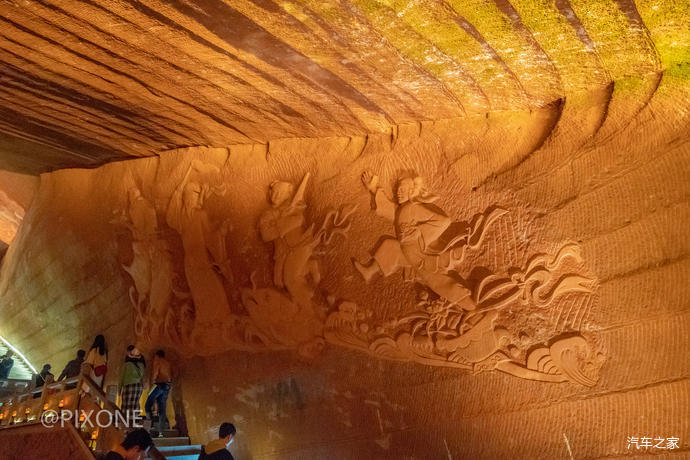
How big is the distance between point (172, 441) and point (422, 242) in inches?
124

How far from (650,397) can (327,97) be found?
A: 2.77 meters

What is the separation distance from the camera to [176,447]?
4977mm

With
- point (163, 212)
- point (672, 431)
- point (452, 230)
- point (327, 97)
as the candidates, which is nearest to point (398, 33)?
point (327, 97)

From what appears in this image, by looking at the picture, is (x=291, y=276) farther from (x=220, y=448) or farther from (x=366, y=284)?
(x=220, y=448)

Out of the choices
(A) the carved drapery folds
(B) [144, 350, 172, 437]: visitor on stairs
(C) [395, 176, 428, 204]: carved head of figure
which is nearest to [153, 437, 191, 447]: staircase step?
(B) [144, 350, 172, 437]: visitor on stairs

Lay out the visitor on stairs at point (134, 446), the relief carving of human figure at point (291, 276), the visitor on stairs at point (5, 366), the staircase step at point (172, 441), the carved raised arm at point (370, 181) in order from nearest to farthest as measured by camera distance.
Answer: the visitor on stairs at point (134, 446) < the carved raised arm at point (370, 181) < the relief carving of human figure at point (291, 276) < the staircase step at point (172, 441) < the visitor on stairs at point (5, 366)

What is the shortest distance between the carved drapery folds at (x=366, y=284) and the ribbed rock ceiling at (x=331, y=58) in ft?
2.28

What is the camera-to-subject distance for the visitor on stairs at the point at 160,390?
5336 millimetres

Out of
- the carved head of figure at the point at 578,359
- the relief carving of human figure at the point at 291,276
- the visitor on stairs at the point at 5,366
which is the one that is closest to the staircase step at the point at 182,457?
the relief carving of human figure at the point at 291,276

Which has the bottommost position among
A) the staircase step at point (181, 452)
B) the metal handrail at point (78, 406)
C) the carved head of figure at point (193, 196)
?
the staircase step at point (181, 452)

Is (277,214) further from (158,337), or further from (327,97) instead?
(158,337)

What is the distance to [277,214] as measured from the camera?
16.0 feet

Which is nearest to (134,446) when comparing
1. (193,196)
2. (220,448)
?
(220,448)

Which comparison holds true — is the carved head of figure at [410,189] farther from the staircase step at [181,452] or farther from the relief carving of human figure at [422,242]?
the staircase step at [181,452]
